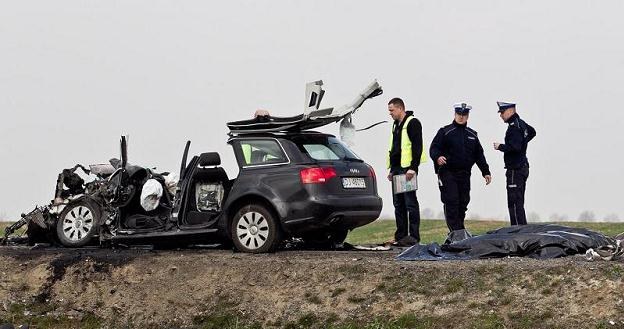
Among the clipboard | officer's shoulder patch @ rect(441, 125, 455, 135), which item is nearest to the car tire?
the clipboard

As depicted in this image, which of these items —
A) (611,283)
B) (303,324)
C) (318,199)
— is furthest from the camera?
(318,199)

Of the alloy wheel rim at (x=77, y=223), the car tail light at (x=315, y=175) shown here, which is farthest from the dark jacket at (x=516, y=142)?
the alloy wheel rim at (x=77, y=223)

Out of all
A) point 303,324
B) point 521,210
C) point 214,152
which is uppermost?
point 214,152

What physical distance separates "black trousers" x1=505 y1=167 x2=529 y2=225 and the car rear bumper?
2.27 metres

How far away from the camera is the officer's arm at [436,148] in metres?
14.5

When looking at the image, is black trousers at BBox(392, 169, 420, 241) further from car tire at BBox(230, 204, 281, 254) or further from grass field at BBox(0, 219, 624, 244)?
grass field at BBox(0, 219, 624, 244)

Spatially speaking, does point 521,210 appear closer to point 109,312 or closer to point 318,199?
point 318,199

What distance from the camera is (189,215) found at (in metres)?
14.0

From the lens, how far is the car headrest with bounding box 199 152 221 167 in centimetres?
1379

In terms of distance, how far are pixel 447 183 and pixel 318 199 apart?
7.79 feet

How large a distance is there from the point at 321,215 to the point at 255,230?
94 centimetres

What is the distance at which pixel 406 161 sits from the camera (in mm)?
14547

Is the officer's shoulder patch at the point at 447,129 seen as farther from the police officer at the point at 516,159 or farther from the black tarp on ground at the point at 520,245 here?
the black tarp on ground at the point at 520,245

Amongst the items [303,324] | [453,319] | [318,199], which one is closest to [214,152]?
[318,199]
